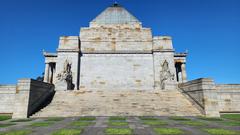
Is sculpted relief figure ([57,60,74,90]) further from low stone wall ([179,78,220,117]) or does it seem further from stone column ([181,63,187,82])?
stone column ([181,63,187,82])

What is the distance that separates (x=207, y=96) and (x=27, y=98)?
17.3 meters

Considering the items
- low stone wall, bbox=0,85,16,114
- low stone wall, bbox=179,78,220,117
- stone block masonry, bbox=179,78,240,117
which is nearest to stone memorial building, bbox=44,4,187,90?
stone block masonry, bbox=179,78,240,117

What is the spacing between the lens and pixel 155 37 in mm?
29625

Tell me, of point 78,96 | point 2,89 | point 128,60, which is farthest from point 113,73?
point 2,89

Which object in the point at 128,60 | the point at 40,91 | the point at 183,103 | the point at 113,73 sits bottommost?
the point at 183,103

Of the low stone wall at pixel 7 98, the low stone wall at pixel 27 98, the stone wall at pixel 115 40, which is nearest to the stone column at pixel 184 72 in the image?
the stone wall at pixel 115 40

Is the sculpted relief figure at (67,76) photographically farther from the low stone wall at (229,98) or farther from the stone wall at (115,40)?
the low stone wall at (229,98)

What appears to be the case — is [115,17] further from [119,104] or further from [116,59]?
[119,104]

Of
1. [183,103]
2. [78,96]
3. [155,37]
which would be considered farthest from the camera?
[155,37]

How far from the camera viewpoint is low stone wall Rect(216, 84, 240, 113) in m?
18.6

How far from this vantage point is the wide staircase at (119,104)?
48.5ft

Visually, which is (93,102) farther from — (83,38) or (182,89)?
(83,38)

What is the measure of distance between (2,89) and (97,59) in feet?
48.2

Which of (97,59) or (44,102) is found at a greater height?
(97,59)
